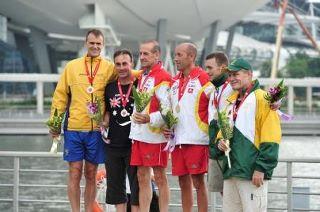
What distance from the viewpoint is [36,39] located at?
203 ft

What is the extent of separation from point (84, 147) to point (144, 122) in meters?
0.82

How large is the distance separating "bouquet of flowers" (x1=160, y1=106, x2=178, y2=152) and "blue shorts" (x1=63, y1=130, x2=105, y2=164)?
743mm

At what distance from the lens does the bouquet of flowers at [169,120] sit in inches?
282

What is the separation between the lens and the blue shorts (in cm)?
747

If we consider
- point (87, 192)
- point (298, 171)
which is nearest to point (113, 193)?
point (87, 192)

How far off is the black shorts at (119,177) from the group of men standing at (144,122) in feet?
0.03

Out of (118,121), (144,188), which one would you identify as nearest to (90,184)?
(144,188)

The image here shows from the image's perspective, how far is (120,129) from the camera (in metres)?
7.48

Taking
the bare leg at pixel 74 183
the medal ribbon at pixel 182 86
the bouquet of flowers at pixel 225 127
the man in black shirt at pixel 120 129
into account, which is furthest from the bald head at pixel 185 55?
the bare leg at pixel 74 183

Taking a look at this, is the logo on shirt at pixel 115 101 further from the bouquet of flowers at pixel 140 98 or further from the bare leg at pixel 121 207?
the bare leg at pixel 121 207

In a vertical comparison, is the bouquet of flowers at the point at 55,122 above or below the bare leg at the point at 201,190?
above

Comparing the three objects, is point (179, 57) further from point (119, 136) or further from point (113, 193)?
point (113, 193)

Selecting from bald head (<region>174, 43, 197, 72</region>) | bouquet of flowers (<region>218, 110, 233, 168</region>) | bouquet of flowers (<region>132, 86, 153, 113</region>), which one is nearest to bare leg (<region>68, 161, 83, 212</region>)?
bouquet of flowers (<region>132, 86, 153, 113</region>)

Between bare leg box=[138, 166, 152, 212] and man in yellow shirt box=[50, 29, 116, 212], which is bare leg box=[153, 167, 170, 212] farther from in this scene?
man in yellow shirt box=[50, 29, 116, 212]
